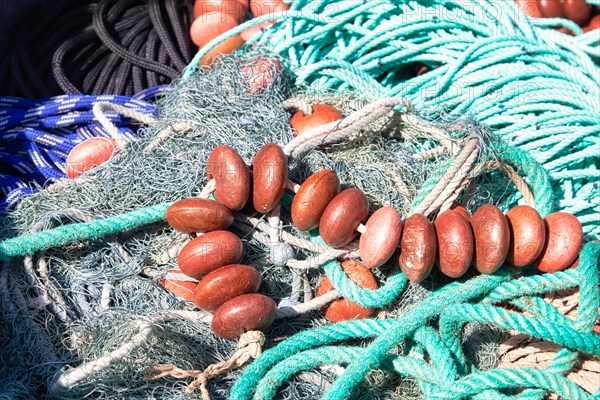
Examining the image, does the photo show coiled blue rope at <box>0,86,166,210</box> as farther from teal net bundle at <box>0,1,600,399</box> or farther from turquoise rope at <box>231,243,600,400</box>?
turquoise rope at <box>231,243,600,400</box>

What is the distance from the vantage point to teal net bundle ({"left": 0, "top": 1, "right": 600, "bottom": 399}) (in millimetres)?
1405

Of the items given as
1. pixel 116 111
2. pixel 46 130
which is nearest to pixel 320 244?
pixel 116 111

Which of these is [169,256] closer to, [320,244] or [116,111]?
[320,244]

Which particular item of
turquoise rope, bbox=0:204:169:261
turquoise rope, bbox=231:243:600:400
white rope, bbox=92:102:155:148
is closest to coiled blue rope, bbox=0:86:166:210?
white rope, bbox=92:102:155:148

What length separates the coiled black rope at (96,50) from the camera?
2240mm

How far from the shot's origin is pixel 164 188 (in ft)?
5.40

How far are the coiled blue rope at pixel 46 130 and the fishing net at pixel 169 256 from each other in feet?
0.85

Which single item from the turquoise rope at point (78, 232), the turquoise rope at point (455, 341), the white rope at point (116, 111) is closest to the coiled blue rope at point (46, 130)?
the white rope at point (116, 111)

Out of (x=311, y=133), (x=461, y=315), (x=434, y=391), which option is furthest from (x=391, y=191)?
(x=434, y=391)

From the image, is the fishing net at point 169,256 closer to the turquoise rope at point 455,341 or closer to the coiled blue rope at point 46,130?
the turquoise rope at point 455,341

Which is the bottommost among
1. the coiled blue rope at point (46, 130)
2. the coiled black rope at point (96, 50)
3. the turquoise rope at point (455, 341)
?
the turquoise rope at point (455, 341)

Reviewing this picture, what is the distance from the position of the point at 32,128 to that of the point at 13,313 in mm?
812

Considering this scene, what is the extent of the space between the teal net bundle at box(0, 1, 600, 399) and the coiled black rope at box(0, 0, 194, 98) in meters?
0.40

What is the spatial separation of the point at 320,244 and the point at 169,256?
15.6 inches
